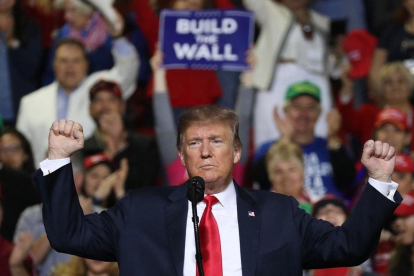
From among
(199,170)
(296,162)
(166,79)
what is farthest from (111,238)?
(166,79)

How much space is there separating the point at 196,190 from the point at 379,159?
670mm

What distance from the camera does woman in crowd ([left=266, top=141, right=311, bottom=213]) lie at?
6617 mm

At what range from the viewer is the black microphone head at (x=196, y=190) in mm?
3436

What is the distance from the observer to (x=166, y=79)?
7.33m

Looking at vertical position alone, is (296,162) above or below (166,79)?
below

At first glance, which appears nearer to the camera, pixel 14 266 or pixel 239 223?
pixel 239 223

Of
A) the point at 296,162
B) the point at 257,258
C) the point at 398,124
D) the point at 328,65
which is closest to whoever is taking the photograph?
the point at 257,258

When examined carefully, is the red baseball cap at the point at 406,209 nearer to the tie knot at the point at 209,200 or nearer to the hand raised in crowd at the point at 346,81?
the hand raised in crowd at the point at 346,81

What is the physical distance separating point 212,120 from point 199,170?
20cm

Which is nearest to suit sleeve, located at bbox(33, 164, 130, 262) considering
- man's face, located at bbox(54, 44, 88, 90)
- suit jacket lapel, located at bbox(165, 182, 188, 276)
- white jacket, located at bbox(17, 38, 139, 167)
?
suit jacket lapel, located at bbox(165, 182, 188, 276)

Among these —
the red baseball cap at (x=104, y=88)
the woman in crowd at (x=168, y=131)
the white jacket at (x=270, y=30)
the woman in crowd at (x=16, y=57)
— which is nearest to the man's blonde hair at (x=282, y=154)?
the woman in crowd at (x=168, y=131)

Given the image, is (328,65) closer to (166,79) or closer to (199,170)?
(166,79)

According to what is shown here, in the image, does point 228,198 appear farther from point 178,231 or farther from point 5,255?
point 5,255

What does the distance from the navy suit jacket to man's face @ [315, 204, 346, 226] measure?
93.5 inches
